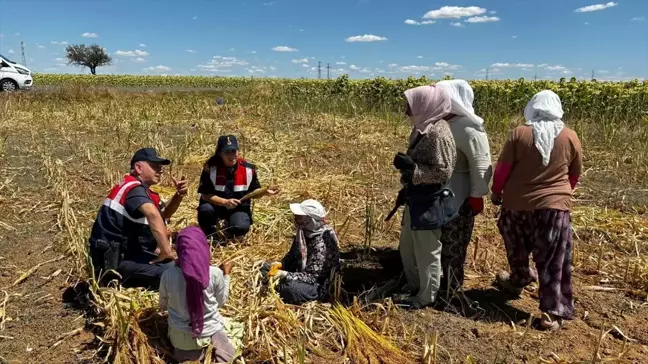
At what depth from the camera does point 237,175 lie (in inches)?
164

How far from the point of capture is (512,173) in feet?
9.57

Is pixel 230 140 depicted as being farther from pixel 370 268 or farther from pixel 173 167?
pixel 173 167

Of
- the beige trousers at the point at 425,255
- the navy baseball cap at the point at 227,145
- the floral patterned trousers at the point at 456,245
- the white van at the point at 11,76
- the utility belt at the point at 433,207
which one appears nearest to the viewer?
the utility belt at the point at 433,207

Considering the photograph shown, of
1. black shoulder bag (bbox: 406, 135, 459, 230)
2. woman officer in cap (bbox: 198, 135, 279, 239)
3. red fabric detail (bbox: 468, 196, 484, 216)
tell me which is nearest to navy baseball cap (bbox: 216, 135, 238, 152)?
woman officer in cap (bbox: 198, 135, 279, 239)

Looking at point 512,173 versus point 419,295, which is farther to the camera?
point 419,295

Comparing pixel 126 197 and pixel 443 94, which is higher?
pixel 443 94

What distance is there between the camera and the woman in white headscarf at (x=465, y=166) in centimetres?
281

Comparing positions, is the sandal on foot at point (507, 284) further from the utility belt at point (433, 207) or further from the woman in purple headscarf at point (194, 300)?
the woman in purple headscarf at point (194, 300)

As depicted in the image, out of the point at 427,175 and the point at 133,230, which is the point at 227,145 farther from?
the point at 427,175

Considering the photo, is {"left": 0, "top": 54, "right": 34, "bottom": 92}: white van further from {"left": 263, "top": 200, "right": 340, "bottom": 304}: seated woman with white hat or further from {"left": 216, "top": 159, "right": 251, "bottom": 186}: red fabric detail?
{"left": 263, "top": 200, "right": 340, "bottom": 304}: seated woman with white hat

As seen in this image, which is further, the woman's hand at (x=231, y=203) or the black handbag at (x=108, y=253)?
the woman's hand at (x=231, y=203)

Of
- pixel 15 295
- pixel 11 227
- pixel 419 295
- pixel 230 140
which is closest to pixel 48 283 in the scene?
pixel 15 295

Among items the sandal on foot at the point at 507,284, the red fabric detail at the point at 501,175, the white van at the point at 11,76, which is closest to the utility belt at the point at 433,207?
the red fabric detail at the point at 501,175

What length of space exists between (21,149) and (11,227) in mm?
3618
